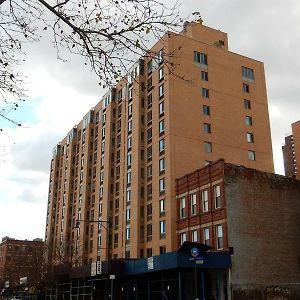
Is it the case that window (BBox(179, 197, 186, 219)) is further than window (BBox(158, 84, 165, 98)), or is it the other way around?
window (BBox(158, 84, 165, 98))

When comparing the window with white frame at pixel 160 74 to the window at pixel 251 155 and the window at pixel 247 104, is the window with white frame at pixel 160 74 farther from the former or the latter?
the window at pixel 251 155

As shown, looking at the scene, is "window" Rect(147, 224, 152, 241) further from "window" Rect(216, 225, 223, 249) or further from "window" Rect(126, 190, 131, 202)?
"window" Rect(216, 225, 223, 249)

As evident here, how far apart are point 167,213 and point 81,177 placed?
3640cm

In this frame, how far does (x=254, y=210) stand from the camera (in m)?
41.8

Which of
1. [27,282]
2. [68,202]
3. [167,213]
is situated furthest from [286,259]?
[68,202]

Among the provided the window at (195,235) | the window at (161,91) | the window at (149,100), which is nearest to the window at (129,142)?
the window at (149,100)

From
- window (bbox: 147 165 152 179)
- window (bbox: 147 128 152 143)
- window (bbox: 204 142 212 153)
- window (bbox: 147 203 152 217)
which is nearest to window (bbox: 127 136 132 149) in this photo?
window (bbox: 147 128 152 143)

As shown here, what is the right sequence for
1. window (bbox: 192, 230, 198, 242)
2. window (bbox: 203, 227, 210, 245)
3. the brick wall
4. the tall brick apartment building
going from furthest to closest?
the tall brick apartment building, window (bbox: 192, 230, 198, 242), window (bbox: 203, 227, 210, 245), the brick wall

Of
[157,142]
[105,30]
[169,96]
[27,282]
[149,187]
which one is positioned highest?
[169,96]

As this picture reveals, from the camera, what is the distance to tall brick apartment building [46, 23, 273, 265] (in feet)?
179

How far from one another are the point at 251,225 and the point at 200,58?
27.6 metres

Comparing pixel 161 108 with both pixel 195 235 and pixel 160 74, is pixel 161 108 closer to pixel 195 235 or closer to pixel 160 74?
pixel 160 74

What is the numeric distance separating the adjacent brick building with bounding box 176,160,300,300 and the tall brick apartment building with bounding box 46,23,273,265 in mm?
7726

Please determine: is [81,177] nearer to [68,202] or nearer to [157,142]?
[68,202]
